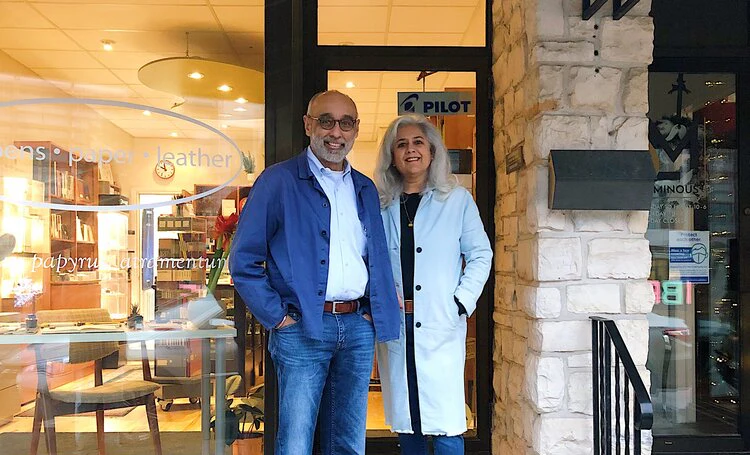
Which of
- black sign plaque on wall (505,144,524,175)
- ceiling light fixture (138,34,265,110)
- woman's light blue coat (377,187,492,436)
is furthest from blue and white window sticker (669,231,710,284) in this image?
ceiling light fixture (138,34,265,110)

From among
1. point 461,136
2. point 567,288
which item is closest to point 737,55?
point 461,136

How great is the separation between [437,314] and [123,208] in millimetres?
1775

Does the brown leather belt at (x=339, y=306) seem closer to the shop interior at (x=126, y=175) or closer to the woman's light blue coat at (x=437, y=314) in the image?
the woman's light blue coat at (x=437, y=314)

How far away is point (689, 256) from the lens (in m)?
3.73

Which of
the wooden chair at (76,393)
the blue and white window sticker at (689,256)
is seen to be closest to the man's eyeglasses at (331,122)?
the wooden chair at (76,393)

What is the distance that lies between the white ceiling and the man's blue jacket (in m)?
1.14

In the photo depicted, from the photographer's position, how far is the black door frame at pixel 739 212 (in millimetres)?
3527

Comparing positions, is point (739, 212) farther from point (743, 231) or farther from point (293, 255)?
point (293, 255)

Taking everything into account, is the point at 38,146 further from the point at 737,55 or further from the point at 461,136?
the point at 737,55

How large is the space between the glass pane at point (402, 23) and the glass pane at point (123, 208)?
1.46 ft

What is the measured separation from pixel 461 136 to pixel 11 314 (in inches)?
103

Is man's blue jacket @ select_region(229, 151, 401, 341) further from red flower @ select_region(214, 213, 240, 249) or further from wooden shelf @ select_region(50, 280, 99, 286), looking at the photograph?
wooden shelf @ select_region(50, 280, 99, 286)

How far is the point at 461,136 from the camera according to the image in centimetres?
363

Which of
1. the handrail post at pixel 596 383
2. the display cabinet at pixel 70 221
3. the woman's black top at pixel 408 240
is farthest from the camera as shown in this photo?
the display cabinet at pixel 70 221
